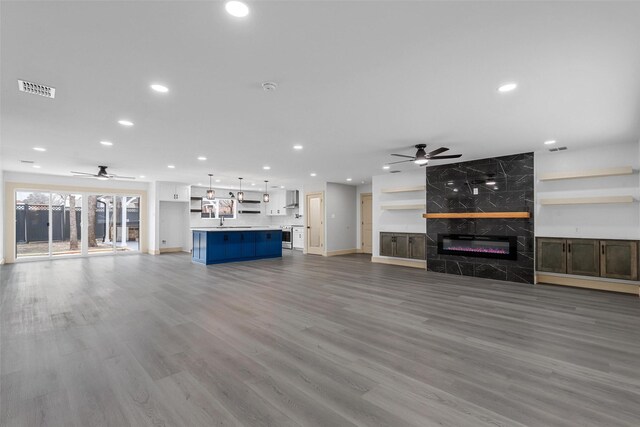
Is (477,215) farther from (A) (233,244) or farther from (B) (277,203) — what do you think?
(B) (277,203)

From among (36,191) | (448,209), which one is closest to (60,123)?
(36,191)

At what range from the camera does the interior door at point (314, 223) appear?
35.5 feet

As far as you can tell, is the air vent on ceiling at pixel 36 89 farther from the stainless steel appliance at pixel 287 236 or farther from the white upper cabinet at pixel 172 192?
the stainless steel appliance at pixel 287 236

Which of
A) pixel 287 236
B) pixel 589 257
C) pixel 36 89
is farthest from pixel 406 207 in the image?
pixel 36 89

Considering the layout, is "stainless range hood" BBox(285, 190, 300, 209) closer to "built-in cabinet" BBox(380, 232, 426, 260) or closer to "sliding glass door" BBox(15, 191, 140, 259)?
"built-in cabinet" BBox(380, 232, 426, 260)

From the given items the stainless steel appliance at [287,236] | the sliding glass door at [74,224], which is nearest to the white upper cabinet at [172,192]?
the sliding glass door at [74,224]

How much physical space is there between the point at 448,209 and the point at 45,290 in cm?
844

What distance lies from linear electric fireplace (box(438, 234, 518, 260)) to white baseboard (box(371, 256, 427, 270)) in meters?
0.79

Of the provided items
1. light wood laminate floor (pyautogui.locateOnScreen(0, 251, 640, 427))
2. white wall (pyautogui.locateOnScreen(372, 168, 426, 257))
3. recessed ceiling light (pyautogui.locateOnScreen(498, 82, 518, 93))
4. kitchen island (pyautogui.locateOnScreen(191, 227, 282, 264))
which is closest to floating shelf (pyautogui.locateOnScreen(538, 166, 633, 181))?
light wood laminate floor (pyautogui.locateOnScreen(0, 251, 640, 427))

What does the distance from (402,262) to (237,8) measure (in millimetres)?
7558

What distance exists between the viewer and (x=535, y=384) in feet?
7.32

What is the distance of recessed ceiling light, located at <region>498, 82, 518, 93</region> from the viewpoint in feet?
9.66

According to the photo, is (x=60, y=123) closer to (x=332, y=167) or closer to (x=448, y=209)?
(x=332, y=167)

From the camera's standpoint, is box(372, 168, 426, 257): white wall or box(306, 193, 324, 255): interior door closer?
box(372, 168, 426, 257): white wall
